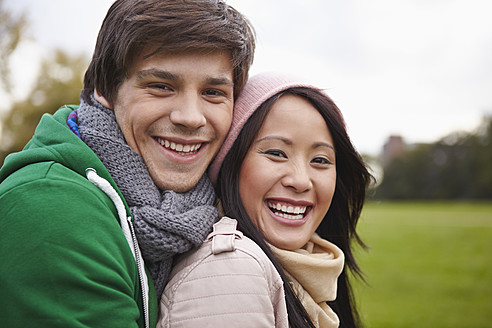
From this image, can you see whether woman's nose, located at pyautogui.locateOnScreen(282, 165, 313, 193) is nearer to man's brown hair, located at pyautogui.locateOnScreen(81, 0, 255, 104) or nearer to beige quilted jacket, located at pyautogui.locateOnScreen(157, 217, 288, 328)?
beige quilted jacket, located at pyautogui.locateOnScreen(157, 217, 288, 328)

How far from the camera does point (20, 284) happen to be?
1.63 meters

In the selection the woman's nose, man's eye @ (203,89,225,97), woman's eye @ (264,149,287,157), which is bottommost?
the woman's nose

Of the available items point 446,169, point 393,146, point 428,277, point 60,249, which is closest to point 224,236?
point 60,249

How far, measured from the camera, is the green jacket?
64.1 inches

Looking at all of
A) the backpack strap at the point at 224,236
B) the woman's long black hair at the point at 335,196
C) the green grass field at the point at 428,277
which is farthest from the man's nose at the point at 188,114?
the green grass field at the point at 428,277

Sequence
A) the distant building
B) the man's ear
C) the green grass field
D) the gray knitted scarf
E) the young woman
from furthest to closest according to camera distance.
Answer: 1. the distant building
2. the green grass field
3. the young woman
4. the man's ear
5. the gray knitted scarf

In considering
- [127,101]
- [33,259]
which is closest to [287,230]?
[127,101]

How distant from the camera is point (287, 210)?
2789 mm

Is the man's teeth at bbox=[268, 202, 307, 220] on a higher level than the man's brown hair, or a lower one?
lower

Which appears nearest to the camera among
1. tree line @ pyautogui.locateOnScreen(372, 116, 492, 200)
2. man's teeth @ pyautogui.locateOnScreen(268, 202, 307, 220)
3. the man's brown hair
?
the man's brown hair

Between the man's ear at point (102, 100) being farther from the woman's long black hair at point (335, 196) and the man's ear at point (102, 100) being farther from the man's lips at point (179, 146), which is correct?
the woman's long black hair at point (335, 196)

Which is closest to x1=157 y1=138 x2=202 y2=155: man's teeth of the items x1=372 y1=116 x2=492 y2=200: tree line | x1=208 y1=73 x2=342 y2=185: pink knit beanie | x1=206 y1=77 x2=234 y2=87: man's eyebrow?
x1=208 y1=73 x2=342 y2=185: pink knit beanie

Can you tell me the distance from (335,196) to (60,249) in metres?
2.18

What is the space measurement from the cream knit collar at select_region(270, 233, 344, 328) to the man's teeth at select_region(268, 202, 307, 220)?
0.68 ft
